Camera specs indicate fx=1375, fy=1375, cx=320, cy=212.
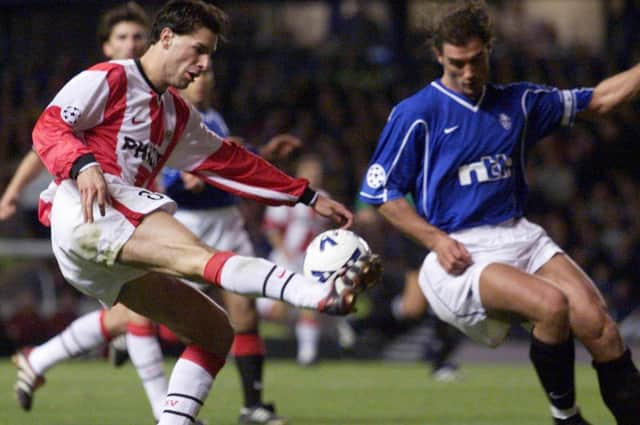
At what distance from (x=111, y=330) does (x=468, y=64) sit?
3167mm

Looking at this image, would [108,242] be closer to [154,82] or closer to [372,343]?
[154,82]

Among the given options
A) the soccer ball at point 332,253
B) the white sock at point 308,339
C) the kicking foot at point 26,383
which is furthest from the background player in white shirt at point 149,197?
the white sock at point 308,339

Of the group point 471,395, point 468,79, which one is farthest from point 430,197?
point 471,395

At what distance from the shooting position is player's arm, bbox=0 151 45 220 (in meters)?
7.93

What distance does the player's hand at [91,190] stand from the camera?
5391mm

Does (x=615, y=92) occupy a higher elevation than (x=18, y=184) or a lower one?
higher

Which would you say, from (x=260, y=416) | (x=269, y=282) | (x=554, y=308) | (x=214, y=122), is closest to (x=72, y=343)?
(x=260, y=416)

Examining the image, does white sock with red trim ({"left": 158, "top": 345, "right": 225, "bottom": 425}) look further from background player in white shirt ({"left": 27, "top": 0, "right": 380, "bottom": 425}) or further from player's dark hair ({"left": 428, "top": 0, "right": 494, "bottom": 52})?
player's dark hair ({"left": 428, "top": 0, "right": 494, "bottom": 52})

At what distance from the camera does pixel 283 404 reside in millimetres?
9711

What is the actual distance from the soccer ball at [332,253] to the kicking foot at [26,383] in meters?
3.57

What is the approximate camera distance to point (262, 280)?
5.15 metres

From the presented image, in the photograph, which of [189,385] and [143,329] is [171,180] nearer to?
[143,329]

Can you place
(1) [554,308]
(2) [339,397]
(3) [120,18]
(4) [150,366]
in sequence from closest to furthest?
(1) [554,308], (4) [150,366], (3) [120,18], (2) [339,397]

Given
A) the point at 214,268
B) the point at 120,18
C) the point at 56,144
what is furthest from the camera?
the point at 120,18
